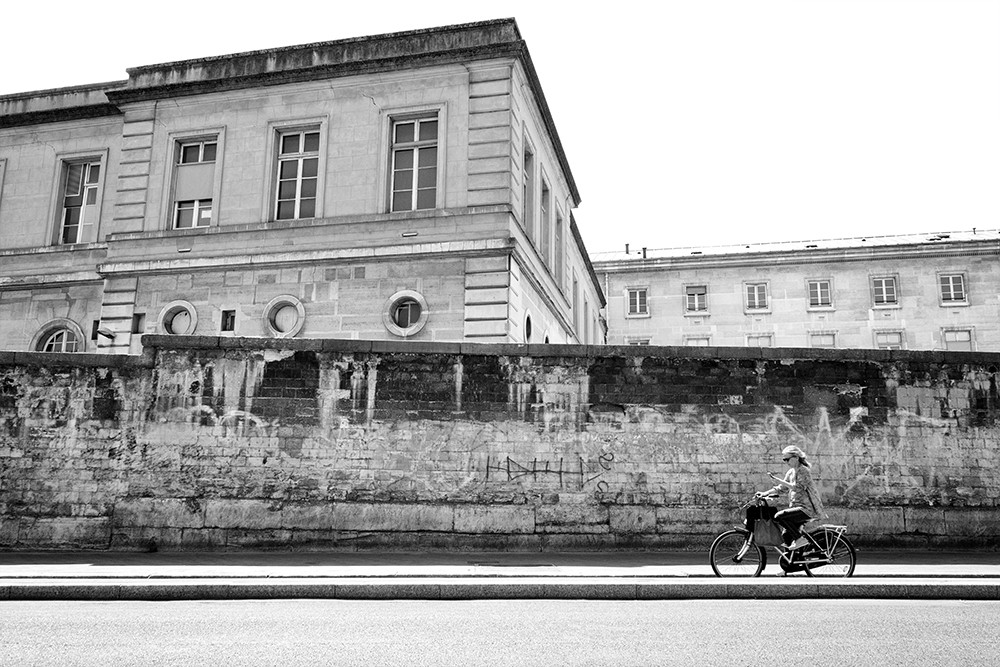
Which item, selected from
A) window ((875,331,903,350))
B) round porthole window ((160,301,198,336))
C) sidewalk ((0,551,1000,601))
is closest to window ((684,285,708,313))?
window ((875,331,903,350))

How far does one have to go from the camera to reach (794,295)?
1780 inches

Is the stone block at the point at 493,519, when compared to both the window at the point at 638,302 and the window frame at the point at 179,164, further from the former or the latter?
the window at the point at 638,302

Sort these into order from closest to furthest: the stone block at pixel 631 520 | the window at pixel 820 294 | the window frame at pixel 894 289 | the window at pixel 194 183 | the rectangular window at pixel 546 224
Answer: the stone block at pixel 631 520, the window at pixel 194 183, the rectangular window at pixel 546 224, the window frame at pixel 894 289, the window at pixel 820 294

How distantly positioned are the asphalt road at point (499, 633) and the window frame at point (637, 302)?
39.2 meters

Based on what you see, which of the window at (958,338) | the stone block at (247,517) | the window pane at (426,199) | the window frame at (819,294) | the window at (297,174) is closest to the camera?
the stone block at (247,517)

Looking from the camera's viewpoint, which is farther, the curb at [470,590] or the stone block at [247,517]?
the stone block at [247,517]

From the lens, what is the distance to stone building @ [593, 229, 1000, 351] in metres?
42.3

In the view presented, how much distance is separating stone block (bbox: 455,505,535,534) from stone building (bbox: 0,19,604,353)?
6442mm

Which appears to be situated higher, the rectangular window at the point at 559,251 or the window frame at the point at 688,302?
the window frame at the point at 688,302

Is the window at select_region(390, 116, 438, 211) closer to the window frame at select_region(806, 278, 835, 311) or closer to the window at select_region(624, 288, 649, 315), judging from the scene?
the window at select_region(624, 288, 649, 315)

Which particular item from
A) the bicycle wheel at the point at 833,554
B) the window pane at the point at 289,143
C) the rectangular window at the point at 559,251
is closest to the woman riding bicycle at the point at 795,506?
the bicycle wheel at the point at 833,554

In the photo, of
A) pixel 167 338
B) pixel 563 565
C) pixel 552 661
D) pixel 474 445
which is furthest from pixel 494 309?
pixel 552 661

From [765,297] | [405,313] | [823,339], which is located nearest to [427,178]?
[405,313]

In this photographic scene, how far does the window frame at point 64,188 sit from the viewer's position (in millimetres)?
23484
